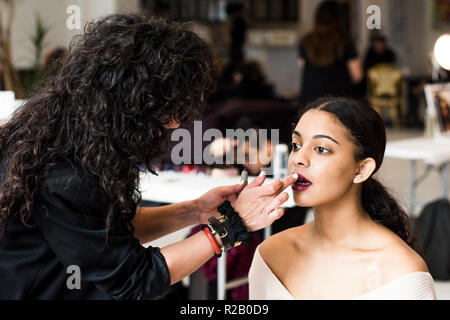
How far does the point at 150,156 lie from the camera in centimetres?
127

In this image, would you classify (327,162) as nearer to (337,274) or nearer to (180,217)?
(337,274)

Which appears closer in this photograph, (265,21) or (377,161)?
(377,161)

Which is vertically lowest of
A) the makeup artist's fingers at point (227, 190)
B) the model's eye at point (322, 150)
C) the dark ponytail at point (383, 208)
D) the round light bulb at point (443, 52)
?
the dark ponytail at point (383, 208)

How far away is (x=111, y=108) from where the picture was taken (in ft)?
3.91

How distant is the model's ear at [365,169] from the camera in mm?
1438

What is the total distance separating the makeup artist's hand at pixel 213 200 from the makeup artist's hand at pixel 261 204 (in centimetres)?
21

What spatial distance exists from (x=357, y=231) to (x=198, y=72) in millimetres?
538

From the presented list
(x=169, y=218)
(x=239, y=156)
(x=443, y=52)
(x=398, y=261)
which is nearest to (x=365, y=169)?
(x=398, y=261)

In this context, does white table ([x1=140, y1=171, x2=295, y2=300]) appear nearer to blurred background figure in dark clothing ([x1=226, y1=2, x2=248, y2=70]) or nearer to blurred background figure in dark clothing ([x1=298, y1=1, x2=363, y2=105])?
blurred background figure in dark clothing ([x1=298, y1=1, x2=363, y2=105])

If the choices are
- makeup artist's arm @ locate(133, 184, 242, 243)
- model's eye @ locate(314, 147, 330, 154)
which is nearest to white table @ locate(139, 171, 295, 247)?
makeup artist's arm @ locate(133, 184, 242, 243)

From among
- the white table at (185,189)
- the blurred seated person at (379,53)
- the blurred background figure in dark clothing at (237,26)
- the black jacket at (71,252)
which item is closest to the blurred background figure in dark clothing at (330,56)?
the white table at (185,189)

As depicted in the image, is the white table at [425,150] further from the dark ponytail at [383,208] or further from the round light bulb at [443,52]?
the dark ponytail at [383,208]
